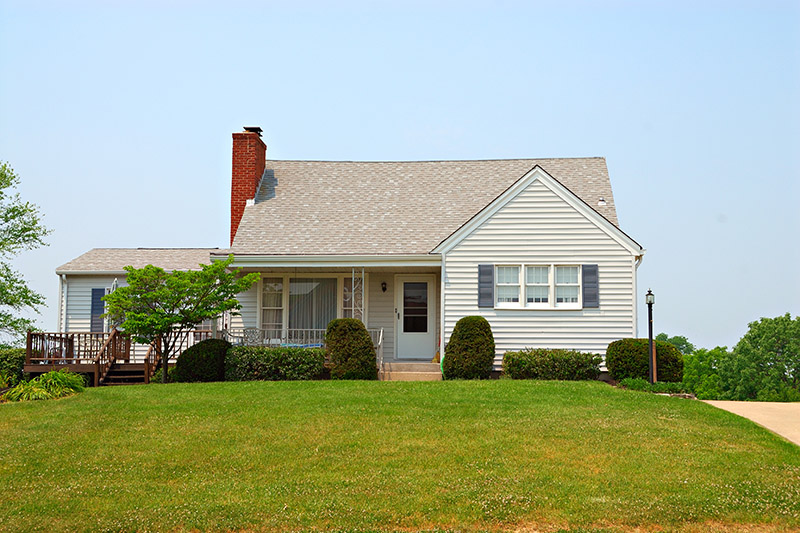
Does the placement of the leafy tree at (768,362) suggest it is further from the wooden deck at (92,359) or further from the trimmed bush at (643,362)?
the wooden deck at (92,359)

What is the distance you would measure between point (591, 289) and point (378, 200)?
25.0 ft

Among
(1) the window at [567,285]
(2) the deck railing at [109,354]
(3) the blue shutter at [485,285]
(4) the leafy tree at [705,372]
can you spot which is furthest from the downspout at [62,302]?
(4) the leafy tree at [705,372]

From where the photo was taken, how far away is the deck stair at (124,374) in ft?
67.2

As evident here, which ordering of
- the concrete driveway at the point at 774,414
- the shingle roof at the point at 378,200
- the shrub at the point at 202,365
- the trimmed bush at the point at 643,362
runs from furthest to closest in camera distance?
the shingle roof at the point at 378,200 → the shrub at the point at 202,365 → the trimmed bush at the point at 643,362 → the concrete driveway at the point at 774,414

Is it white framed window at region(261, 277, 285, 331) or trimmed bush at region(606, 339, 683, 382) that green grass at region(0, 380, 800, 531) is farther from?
white framed window at region(261, 277, 285, 331)

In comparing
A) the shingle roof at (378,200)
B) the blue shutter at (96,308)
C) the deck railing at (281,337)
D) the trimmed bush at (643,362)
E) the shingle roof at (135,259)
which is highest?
the shingle roof at (378,200)

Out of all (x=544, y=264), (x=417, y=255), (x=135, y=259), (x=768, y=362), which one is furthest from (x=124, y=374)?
(x=768, y=362)

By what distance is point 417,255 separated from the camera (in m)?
20.5

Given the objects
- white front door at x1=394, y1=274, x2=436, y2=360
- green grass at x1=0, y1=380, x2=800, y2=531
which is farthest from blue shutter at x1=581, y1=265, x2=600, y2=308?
green grass at x1=0, y1=380, x2=800, y2=531

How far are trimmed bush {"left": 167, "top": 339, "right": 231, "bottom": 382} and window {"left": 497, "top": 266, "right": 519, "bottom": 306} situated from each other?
7.25 m

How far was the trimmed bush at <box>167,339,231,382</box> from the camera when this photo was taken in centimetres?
1914

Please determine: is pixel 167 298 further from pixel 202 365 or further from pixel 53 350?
pixel 53 350

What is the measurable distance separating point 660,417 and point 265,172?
16.4m

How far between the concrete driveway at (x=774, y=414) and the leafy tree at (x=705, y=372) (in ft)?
7.13
